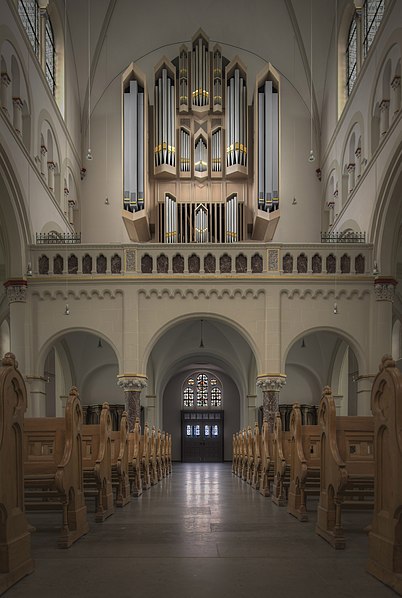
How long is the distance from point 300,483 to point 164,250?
10.4 meters

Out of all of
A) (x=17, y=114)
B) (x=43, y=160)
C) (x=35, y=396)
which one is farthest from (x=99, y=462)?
(x=43, y=160)

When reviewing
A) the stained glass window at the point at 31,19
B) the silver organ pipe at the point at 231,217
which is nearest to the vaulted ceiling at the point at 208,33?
the stained glass window at the point at 31,19

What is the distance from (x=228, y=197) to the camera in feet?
73.4

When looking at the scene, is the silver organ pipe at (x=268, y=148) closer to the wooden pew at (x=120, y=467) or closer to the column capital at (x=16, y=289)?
the column capital at (x=16, y=289)

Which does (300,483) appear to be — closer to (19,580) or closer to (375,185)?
(19,580)

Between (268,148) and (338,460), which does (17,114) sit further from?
(338,460)

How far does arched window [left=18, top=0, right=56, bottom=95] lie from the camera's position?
708 inches

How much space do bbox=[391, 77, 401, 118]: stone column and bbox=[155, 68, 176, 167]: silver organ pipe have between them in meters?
8.71

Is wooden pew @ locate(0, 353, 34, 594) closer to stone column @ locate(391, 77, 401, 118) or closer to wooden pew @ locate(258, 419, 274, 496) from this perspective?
wooden pew @ locate(258, 419, 274, 496)

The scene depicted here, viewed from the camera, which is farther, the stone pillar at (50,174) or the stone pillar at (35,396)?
the stone pillar at (50,174)

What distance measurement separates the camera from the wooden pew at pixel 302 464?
8.23 m

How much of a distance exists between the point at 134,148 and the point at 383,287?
9.09 meters

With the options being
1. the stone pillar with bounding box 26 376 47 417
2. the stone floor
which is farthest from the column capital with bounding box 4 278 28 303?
the stone floor

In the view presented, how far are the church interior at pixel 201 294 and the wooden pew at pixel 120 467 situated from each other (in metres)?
0.08
